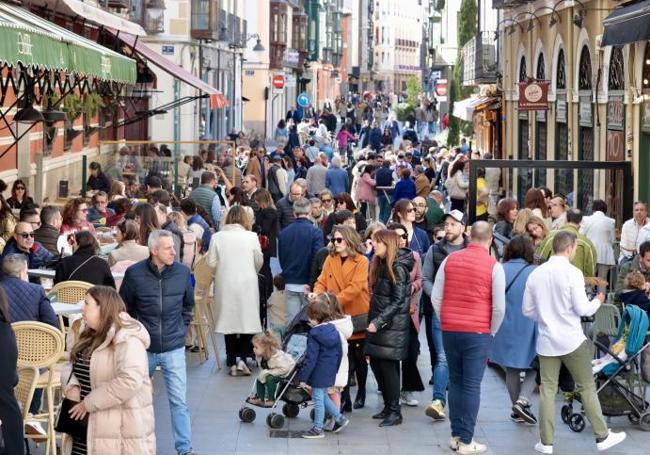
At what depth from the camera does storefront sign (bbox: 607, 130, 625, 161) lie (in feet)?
74.2

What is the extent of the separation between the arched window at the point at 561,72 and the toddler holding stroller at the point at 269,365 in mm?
17553

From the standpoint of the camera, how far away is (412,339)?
12812mm

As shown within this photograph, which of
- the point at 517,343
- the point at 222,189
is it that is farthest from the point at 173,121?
the point at 517,343

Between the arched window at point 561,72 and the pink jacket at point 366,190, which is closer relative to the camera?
the pink jacket at point 366,190

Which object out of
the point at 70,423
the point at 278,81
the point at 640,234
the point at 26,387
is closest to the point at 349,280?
the point at 26,387

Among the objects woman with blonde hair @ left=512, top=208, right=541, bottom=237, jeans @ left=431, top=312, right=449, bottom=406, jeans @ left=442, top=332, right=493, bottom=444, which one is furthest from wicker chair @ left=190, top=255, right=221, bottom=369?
jeans @ left=442, top=332, right=493, bottom=444

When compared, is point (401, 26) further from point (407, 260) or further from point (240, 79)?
point (407, 260)

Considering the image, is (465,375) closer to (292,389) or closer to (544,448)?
(544,448)

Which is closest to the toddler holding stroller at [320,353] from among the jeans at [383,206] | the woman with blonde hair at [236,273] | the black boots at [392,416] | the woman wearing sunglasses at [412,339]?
the black boots at [392,416]

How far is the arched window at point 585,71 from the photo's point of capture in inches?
1024

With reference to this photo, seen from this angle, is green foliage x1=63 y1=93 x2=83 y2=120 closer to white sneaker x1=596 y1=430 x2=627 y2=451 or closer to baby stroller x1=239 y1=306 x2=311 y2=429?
baby stroller x1=239 y1=306 x2=311 y2=429

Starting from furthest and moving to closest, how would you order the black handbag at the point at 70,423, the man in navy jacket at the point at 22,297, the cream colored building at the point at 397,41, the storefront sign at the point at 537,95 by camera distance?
the cream colored building at the point at 397,41 < the storefront sign at the point at 537,95 < the man in navy jacket at the point at 22,297 < the black handbag at the point at 70,423

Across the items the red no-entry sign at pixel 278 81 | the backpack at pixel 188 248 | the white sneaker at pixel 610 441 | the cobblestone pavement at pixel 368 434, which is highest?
the red no-entry sign at pixel 278 81

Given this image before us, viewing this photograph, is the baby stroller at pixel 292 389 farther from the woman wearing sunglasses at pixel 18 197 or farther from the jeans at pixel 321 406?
the woman wearing sunglasses at pixel 18 197
